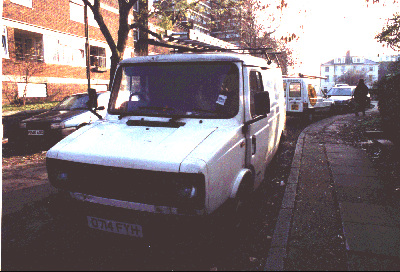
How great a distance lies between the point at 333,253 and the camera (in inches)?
135

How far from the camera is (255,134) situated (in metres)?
4.36

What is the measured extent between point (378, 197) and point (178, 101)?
351cm

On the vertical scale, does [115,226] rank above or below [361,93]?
below

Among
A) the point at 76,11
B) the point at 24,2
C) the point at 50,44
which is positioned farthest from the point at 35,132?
the point at 76,11

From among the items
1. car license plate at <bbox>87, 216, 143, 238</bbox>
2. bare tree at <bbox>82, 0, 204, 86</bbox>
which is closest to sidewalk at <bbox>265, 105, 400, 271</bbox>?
car license plate at <bbox>87, 216, 143, 238</bbox>

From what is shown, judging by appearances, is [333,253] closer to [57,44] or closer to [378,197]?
[378,197]

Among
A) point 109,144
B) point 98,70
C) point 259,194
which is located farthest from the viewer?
point 98,70

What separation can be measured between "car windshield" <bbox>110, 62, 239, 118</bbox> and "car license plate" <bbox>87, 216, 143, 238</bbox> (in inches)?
55.3

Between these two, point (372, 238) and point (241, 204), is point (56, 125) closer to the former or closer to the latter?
point (241, 204)

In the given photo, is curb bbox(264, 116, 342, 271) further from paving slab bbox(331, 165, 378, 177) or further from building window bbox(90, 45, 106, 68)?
building window bbox(90, 45, 106, 68)

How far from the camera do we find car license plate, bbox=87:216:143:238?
3.03 m

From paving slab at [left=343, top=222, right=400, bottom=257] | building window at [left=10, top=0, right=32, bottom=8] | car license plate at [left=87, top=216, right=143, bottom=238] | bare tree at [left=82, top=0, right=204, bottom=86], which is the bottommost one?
paving slab at [left=343, top=222, right=400, bottom=257]

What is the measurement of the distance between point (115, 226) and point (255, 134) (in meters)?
2.17

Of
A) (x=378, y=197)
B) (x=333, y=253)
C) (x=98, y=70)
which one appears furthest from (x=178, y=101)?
(x=98, y=70)
